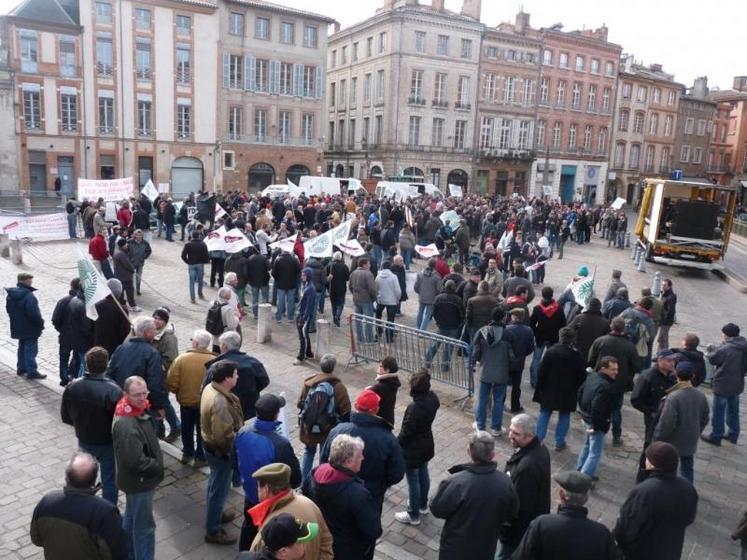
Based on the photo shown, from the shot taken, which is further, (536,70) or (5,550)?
(536,70)

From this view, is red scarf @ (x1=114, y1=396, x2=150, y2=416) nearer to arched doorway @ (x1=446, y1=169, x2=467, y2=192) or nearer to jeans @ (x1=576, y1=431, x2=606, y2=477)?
jeans @ (x1=576, y1=431, x2=606, y2=477)

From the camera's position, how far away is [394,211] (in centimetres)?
2288

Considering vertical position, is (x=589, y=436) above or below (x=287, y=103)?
below

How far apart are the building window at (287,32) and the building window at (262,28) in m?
1.02

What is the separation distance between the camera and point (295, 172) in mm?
45969

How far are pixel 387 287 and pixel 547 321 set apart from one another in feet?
11.9

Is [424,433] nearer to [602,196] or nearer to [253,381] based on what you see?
[253,381]

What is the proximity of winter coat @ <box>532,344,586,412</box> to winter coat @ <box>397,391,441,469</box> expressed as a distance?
2132mm

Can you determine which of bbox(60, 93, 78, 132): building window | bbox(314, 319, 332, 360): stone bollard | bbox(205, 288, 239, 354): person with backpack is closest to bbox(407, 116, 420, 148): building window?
bbox(60, 93, 78, 132): building window

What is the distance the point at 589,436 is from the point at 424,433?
7.51ft

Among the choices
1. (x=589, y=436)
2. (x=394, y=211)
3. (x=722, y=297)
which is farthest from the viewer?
(x=394, y=211)

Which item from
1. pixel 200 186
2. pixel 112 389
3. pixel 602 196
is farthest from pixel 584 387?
pixel 602 196

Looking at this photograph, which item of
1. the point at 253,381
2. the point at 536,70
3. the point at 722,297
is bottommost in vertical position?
the point at 722,297

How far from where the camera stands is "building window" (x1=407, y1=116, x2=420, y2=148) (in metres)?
50.1
